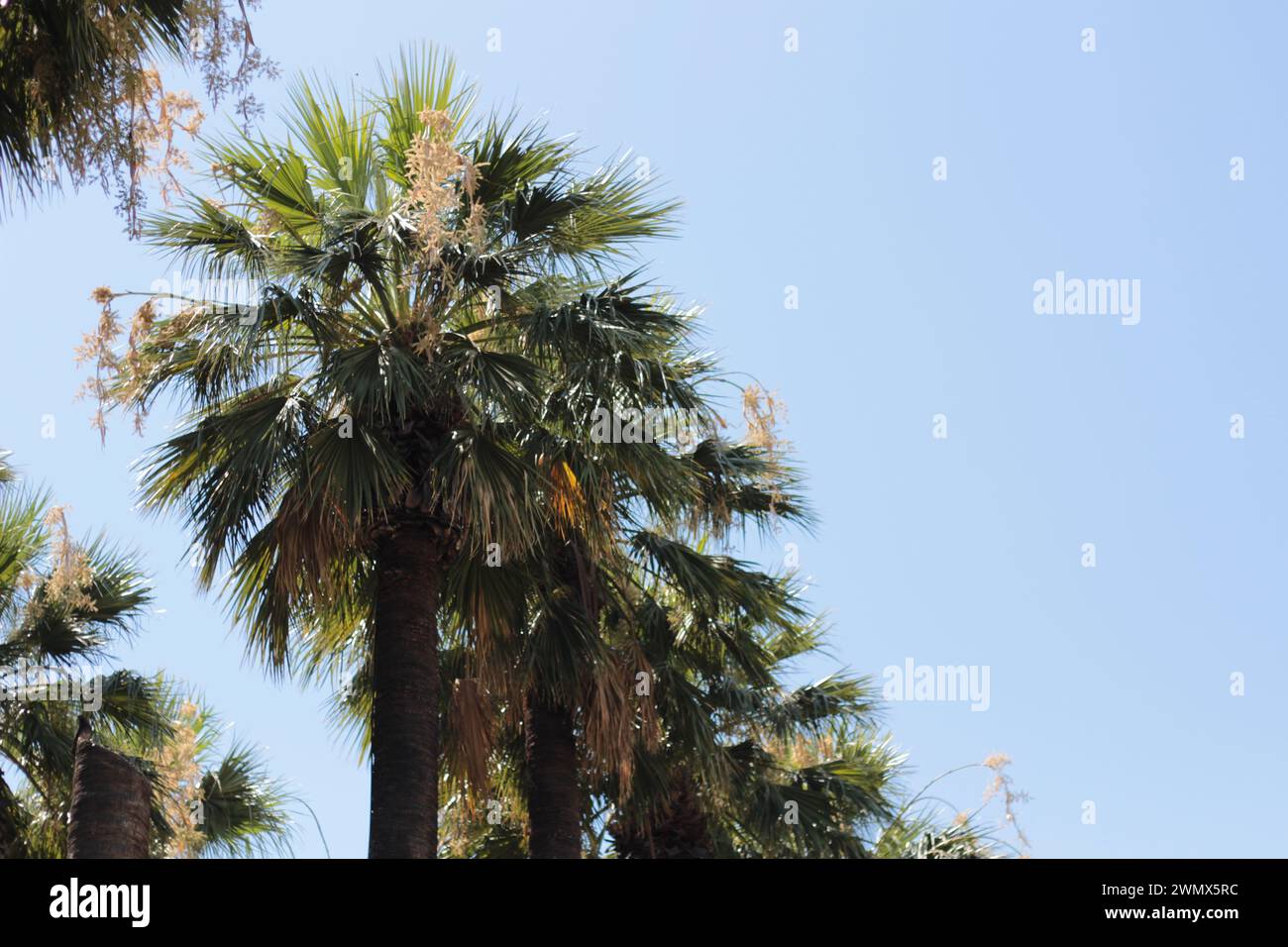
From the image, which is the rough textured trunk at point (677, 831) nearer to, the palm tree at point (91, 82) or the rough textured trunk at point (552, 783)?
the rough textured trunk at point (552, 783)

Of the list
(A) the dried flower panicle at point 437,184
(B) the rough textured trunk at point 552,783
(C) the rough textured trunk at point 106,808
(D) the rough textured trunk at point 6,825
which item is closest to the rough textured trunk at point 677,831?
(B) the rough textured trunk at point 552,783

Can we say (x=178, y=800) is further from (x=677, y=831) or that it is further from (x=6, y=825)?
(x=677, y=831)

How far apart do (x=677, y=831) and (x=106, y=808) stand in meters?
8.57

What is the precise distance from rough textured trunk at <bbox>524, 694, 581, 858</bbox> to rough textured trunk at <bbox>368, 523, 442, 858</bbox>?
212 cm

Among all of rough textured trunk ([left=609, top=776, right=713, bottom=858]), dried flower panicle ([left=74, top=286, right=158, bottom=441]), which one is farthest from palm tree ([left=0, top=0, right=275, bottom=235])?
rough textured trunk ([left=609, top=776, right=713, bottom=858])

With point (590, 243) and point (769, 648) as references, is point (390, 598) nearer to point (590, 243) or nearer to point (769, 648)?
point (590, 243)

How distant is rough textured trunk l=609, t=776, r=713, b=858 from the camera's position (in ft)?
45.8

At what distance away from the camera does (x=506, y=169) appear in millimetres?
12195

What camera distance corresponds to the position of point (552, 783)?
501 inches

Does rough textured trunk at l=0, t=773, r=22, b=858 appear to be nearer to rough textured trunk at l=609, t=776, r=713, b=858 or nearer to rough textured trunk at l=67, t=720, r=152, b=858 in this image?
rough textured trunk at l=67, t=720, r=152, b=858

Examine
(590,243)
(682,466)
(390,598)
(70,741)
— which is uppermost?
(590,243)

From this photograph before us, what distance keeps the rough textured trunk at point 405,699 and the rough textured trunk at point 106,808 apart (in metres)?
4.07
